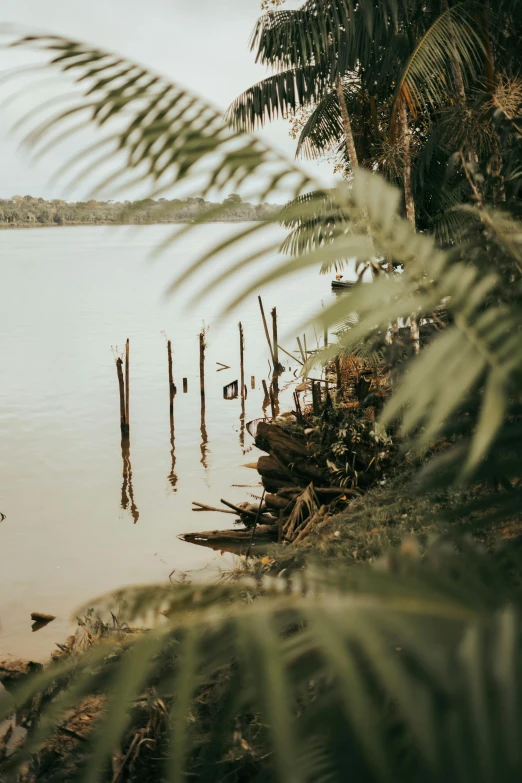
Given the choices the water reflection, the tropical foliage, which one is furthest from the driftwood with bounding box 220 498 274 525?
the tropical foliage

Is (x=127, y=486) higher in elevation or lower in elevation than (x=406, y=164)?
lower

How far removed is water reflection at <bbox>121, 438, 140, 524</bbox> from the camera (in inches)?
559

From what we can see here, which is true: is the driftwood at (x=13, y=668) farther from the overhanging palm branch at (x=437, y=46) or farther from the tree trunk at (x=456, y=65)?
the tree trunk at (x=456, y=65)

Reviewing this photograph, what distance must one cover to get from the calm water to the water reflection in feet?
0.36

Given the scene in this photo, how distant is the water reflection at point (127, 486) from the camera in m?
14.2

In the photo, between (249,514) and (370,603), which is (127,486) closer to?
(249,514)

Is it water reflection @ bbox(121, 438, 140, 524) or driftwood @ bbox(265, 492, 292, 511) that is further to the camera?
water reflection @ bbox(121, 438, 140, 524)

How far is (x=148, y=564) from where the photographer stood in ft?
37.6

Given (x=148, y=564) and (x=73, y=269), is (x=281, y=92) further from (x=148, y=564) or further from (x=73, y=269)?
(x=73, y=269)

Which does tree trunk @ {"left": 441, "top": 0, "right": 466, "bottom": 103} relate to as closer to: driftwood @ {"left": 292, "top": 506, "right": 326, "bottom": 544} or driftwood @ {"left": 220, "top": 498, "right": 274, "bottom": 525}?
driftwood @ {"left": 292, "top": 506, "right": 326, "bottom": 544}

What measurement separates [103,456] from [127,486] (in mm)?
2373

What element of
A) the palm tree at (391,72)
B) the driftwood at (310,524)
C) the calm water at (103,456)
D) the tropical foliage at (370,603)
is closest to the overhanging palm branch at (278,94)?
the palm tree at (391,72)

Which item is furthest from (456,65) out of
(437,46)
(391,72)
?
(391,72)

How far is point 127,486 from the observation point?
15.5 meters
